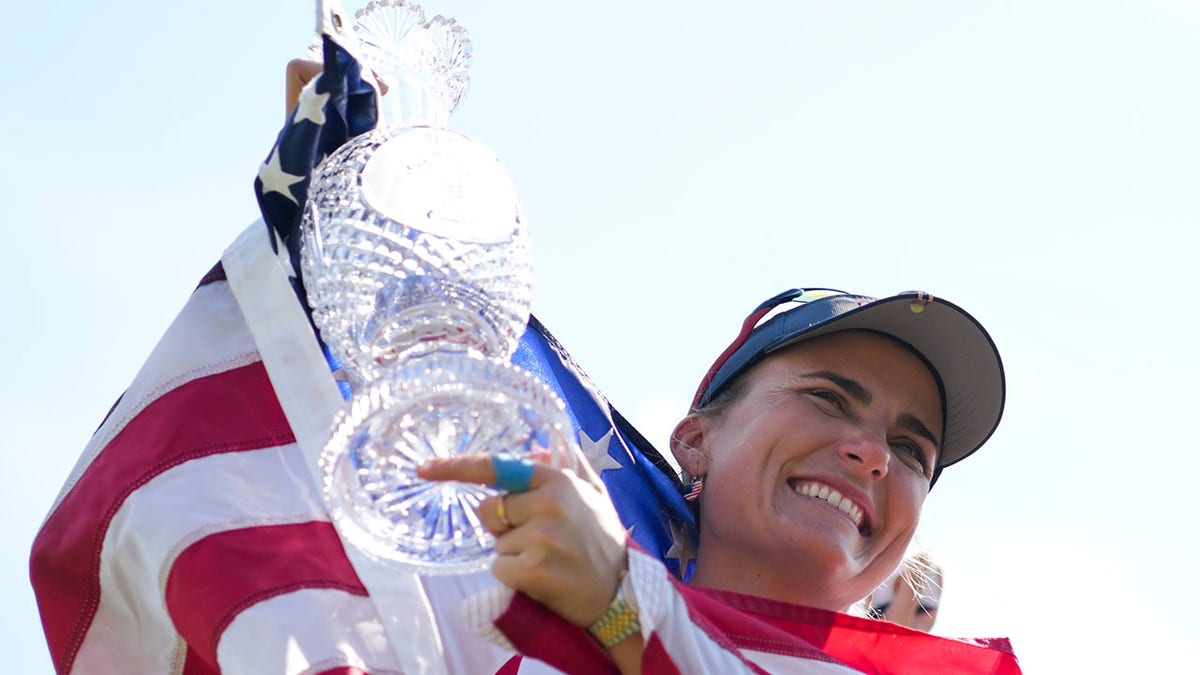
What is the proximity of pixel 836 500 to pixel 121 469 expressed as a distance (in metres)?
1.71

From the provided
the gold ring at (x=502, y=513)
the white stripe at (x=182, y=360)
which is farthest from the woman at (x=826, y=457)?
the white stripe at (x=182, y=360)

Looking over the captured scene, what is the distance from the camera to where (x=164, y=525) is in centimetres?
310

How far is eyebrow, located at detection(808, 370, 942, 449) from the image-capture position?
4.18 meters

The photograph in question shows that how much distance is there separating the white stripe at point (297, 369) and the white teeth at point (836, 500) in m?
1.25

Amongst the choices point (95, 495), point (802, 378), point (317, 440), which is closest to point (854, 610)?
point (802, 378)

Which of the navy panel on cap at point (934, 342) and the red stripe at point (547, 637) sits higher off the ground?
the navy panel on cap at point (934, 342)

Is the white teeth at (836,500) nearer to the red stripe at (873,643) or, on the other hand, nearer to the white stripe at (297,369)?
the red stripe at (873,643)

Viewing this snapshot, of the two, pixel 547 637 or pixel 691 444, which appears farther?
pixel 691 444

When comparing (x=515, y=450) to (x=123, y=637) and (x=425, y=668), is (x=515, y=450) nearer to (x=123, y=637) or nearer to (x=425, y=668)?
(x=425, y=668)

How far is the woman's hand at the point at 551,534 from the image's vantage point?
234 cm

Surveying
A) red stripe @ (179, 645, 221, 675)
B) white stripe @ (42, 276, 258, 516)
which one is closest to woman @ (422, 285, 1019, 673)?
red stripe @ (179, 645, 221, 675)

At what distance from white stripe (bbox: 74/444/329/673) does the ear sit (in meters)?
1.42

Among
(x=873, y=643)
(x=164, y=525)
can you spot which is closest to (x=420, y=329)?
(x=164, y=525)

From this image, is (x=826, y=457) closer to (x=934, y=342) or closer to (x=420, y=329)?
(x=934, y=342)
